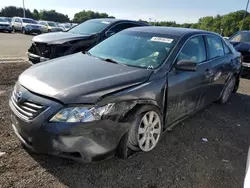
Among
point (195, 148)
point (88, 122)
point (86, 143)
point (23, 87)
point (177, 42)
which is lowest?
point (195, 148)

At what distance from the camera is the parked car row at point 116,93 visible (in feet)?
8.38

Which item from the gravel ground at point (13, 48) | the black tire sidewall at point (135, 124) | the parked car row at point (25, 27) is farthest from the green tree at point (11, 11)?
the black tire sidewall at point (135, 124)

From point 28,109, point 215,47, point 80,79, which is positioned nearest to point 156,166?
point 80,79

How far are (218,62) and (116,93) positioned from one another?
9.30 ft

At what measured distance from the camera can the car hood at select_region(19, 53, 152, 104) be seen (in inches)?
104

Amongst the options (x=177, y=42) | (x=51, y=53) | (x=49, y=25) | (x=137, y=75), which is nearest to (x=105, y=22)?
(x=51, y=53)

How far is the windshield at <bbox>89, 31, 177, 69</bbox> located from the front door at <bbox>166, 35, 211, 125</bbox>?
258mm

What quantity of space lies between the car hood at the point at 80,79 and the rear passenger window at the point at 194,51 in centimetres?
83

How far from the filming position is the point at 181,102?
3775mm

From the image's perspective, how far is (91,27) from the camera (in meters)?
7.77

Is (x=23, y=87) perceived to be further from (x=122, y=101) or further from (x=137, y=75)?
(x=137, y=75)

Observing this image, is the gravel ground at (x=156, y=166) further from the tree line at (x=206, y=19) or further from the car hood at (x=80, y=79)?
the tree line at (x=206, y=19)

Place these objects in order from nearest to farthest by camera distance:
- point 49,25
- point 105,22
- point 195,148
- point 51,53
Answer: point 195,148
point 51,53
point 105,22
point 49,25

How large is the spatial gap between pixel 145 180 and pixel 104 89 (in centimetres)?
110
